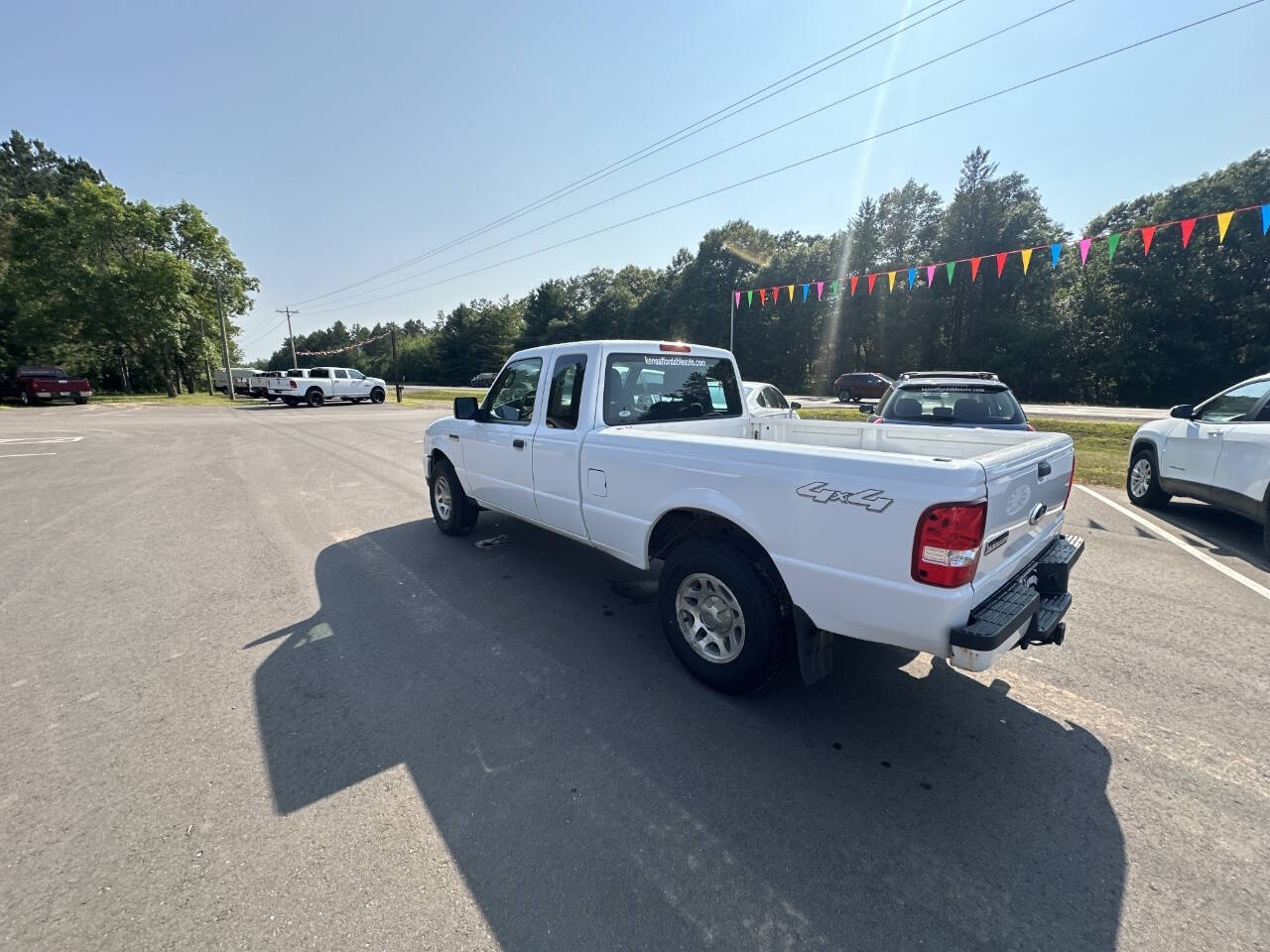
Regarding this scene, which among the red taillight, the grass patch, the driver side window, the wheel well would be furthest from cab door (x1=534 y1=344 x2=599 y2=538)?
the grass patch

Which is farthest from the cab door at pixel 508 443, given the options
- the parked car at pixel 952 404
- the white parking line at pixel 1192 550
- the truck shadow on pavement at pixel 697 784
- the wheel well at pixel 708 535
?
the white parking line at pixel 1192 550

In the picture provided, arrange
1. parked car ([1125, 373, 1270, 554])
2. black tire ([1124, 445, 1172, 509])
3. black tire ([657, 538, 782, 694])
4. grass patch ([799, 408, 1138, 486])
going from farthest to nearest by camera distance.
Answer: grass patch ([799, 408, 1138, 486]), black tire ([1124, 445, 1172, 509]), parked car ([1125, 373, 1270, 554]), black tire ([657, 538, 782, 694])

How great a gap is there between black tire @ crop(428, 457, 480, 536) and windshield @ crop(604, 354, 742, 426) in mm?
2573

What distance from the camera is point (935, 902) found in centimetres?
190

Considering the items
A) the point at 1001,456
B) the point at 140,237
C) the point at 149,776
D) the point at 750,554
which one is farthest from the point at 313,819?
the point at 140,237

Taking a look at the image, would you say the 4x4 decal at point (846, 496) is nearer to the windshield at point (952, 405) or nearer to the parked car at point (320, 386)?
the windshield at point (952, 405)

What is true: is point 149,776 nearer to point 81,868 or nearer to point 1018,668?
point 81,868

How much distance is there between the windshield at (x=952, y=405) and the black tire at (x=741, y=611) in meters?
4.90

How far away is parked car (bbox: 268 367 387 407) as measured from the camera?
2998 cm

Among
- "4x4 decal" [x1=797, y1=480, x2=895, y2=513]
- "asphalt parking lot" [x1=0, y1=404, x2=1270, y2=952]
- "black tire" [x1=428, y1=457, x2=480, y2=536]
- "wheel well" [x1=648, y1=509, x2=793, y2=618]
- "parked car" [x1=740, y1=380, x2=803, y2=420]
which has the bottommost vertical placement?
"asphalt parking lot" [x1=0, y1=404, x2=1270, y2=952]

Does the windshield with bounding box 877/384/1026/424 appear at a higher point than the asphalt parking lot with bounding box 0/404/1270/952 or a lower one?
higher

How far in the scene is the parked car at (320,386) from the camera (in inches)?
1180

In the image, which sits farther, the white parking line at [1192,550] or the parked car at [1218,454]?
the parked car at [1218,454]

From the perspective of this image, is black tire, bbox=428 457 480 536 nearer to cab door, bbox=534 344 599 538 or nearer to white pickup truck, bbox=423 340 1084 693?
white pickup truck, bbox=423 340 1084 693
